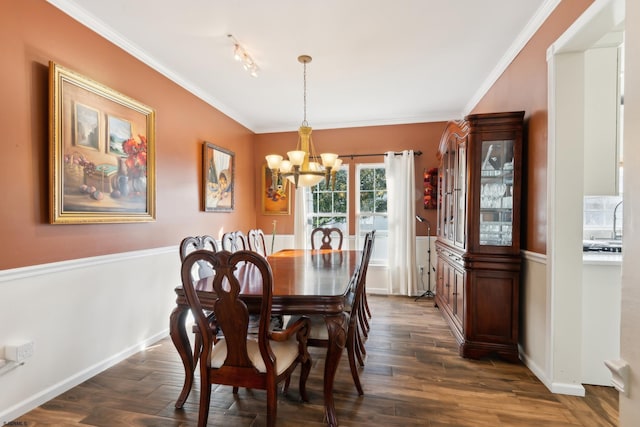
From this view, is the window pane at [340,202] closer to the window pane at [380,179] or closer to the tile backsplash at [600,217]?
the window pane at [380,179]

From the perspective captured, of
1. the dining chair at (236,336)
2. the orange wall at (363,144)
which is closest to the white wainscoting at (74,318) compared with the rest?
the dining chair at (236,336)

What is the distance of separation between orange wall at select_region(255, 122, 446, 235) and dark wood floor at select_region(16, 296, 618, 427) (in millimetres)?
2523

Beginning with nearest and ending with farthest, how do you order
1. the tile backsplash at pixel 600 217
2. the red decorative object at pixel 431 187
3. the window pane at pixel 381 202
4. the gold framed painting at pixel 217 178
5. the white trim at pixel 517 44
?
the white trim at pixel 517 44 → the tile backsplash at pixel 600 217 → the gold framed painting at pixel 217 178 → the red decorative object at pixel 431 187 → the window pane at pixel 381 202

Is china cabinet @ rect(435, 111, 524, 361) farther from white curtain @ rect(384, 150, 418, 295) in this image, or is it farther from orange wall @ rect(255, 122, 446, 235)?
orange wall @ rect(255, 122, 446, 235)

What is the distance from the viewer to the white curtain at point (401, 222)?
447 cm

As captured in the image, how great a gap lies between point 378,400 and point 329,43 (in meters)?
2.81

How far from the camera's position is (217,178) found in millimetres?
4027

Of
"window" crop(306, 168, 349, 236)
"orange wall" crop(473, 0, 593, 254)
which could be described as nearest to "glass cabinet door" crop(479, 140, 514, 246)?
"orange wall" crop(473, 0, 593, 254)

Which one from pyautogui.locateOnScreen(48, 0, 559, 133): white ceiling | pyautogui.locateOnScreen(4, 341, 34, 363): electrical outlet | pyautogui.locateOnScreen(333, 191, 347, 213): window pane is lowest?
pyautogui.locateOnScreen(4, 341, 34, 363): electrical outlet

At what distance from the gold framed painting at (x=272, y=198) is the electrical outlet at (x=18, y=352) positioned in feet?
11.6

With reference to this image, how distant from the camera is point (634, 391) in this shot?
34.6 inches

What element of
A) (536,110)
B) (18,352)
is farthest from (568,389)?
(18,352)

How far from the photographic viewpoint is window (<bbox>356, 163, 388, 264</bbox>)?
15.8ft

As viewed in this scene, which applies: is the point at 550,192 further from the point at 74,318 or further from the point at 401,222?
the point at 74,318
